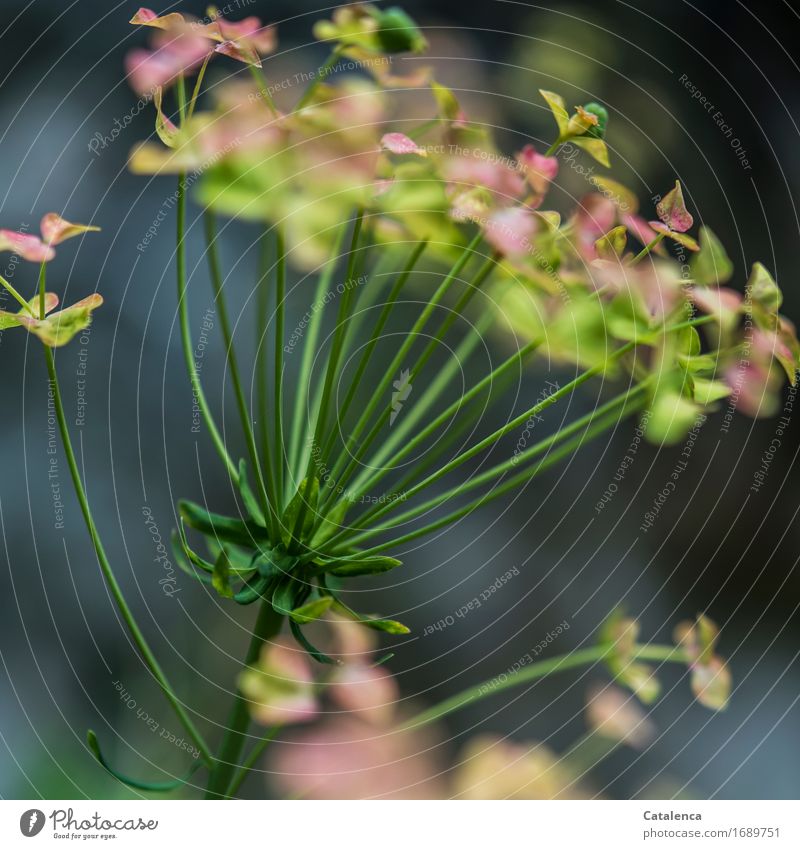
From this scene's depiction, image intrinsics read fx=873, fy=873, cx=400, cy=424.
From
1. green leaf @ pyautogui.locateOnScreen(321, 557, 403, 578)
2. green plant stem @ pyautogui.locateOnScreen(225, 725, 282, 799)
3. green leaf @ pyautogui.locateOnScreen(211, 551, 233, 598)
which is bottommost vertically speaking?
green plant stem @ pyautogui.locateOnScreen(225, 725, 282, 799)

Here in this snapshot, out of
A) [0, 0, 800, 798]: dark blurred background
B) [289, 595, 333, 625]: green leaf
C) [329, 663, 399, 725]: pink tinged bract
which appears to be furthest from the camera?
[0, 0, 800, 798]: dark blurred background

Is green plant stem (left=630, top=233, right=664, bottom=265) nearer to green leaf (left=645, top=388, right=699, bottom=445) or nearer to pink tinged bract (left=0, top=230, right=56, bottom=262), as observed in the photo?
green leaf (left=645, top=388, right=699, bottom=445)

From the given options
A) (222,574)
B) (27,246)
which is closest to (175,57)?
(27,246)

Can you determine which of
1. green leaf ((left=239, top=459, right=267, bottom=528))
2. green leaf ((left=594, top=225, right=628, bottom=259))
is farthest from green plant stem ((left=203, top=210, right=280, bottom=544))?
green leaf ((left=594, top=225, right=628, bottom=259))

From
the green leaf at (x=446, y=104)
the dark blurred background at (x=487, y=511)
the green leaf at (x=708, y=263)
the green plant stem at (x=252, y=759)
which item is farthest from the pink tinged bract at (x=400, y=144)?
the dark blurred background at (x=487, y=511)

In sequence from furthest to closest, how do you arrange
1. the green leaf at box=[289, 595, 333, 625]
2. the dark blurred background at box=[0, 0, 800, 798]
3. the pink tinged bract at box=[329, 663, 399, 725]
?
the dark blurred background at box=[0, 0, 800, 798], the pink tinged bract at box=[329, 663, 399, 725], the green leaf at box=[289, 595, 333, 625]
